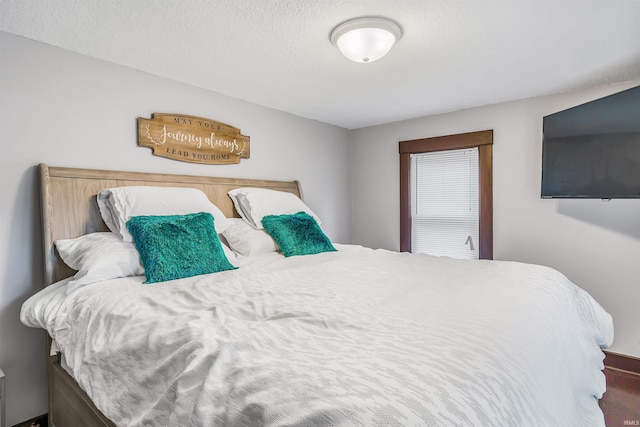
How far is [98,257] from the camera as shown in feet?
5.38

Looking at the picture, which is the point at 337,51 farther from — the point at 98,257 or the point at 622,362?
the point at 622,362

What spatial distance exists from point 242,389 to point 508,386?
61 centimetres

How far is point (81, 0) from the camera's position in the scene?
4.93ft

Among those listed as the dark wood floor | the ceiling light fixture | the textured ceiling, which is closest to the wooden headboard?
the textured ceiling

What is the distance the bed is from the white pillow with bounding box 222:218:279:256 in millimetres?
457

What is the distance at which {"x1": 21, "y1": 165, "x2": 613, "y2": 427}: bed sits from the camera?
2.27 ft

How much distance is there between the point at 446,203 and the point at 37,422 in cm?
359

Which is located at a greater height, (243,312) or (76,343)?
(243,312)

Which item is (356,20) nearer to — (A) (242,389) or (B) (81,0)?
(B) (81,0)

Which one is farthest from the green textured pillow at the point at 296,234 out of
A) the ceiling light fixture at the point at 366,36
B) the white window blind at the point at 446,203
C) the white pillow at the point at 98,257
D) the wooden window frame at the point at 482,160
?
the wooden window frame at the point at 482,160

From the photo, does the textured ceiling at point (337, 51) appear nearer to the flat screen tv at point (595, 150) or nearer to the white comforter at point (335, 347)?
the flat screen tv at point (595, 150)

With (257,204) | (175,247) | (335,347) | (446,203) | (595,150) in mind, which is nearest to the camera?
(335,347)

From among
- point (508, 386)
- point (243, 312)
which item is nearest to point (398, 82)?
point (243, 312)

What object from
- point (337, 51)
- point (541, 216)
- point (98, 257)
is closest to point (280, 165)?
point (337, 51)
